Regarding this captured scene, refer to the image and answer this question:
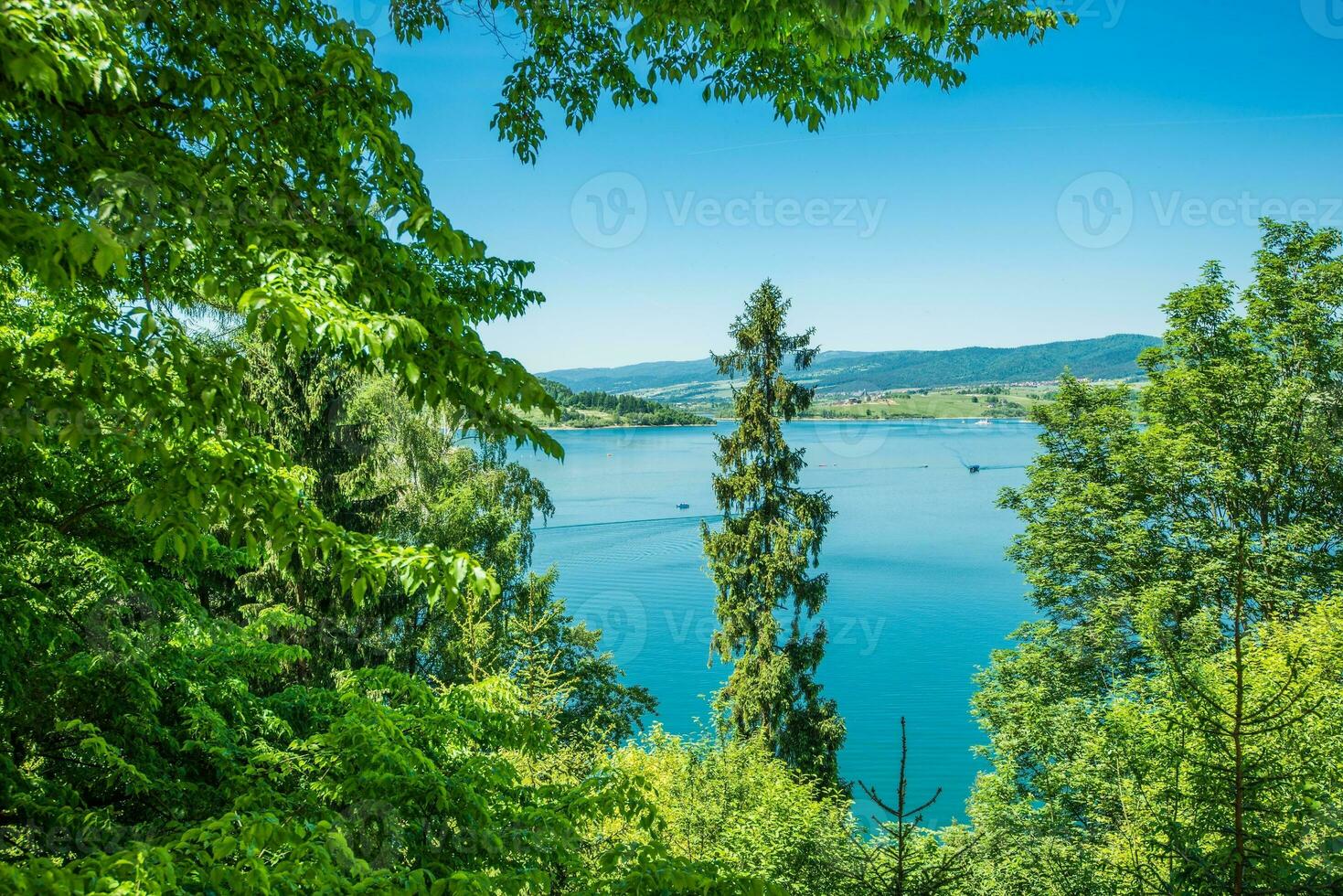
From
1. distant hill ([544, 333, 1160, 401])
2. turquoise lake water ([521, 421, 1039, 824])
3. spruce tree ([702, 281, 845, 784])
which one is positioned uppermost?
distant hill ([544, 333, 1160, 401])

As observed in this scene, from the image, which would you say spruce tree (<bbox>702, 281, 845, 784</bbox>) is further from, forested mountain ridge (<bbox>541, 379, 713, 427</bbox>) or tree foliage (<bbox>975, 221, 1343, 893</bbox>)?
forested mountain ridge (<bbox>541, 379, 713, 427</bbox>)

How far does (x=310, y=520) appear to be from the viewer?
2.41 metres

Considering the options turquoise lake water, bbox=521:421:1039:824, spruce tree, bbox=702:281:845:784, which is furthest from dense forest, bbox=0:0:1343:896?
turquoise lake water, bbox=521:421:1039:824

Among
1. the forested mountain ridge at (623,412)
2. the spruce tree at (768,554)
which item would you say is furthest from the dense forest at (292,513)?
the forested mountain ridge at (623,412)

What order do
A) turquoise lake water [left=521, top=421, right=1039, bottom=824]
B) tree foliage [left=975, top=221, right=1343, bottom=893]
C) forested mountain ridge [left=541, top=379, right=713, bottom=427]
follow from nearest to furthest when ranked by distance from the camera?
tree foliage [left=975, top=221, right=1343, bottom=893] → turquoise lake water [left=521, top=421, right=1039, bottom=824] → forested mountain ridge [left=541, top=379, right=713, bottom=427]

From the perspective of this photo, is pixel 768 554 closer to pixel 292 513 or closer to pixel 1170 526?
pixel 1170 526

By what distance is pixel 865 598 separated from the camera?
3269 cm

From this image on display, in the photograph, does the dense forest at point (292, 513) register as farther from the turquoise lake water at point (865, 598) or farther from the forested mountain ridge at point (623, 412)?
the forested mountain ridge at point (623, 412)

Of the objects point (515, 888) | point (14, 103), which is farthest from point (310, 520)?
point (515, 888)

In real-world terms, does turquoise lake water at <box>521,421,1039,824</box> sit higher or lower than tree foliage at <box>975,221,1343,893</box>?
lower

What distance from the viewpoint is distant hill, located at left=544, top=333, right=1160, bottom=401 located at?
269 feet

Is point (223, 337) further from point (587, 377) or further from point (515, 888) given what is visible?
point (587, 377)

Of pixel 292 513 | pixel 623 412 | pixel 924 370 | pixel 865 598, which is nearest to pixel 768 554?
pixel 292 513

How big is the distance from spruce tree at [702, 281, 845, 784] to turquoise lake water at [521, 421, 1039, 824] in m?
2.22
